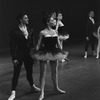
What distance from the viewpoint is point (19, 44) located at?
5.06m

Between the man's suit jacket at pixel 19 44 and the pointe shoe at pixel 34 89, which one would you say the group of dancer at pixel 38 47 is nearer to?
the man's suit jacket at pixel 19 44

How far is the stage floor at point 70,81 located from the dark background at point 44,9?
2585mm

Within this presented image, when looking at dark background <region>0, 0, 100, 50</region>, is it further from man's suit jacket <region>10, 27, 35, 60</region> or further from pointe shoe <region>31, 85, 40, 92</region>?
man's suit jacket <region>10, 27, 35, 60</region>

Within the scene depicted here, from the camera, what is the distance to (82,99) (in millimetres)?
5039

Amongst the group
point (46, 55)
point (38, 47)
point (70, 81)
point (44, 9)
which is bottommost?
point (70, 81)

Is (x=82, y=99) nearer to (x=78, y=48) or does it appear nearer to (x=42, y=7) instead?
(x=78, y=48)

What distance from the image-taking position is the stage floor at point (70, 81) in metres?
5.29

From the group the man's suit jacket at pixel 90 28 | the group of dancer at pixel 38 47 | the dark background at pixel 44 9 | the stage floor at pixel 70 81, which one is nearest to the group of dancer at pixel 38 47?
the group of dancer at pixel 38 47

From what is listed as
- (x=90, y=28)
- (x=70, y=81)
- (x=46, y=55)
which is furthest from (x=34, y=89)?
(x=90, y=28)

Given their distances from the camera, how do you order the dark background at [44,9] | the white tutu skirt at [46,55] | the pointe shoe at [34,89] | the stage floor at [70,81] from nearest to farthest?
the white tutu skirt at [46,55], the stage floor at [70,81], the pointe shoe at [34,89], the dark background at [44,9]

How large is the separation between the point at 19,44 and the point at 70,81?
1.77 m

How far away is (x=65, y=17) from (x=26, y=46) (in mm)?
8311

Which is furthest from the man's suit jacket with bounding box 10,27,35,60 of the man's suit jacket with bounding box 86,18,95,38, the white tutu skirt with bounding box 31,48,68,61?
the man's suit jacket with bounding box 86,18,95,38

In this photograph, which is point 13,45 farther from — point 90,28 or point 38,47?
point 90,28
